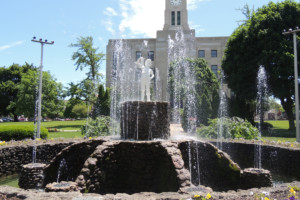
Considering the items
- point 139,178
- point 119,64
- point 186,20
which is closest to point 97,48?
point 119,64

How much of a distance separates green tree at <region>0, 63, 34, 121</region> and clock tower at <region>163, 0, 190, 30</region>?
27.8 metres

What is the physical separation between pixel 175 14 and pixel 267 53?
25907 millimetres

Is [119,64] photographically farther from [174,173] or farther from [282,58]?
[174,173]

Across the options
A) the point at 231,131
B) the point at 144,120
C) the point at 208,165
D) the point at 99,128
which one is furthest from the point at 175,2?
the point at 208,165

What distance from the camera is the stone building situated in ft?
137

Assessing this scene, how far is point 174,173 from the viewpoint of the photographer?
22.5 feet

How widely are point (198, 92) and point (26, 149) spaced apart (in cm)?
2520

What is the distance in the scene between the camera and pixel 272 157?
9852 millimetres

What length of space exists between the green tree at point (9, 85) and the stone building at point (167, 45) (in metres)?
18.5

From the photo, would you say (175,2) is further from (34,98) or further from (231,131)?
(231,131)

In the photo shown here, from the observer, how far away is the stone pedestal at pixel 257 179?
23.4 ft

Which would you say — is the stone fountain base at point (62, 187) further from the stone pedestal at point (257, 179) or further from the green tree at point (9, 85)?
the green tree at point (9, 85)

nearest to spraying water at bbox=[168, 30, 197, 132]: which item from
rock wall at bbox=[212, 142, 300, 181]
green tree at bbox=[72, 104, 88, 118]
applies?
rock wall at bbox=[212, 142, 300, 181]

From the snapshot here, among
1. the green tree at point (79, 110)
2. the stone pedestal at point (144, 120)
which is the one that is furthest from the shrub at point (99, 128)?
the green tree at point (79, 110)
